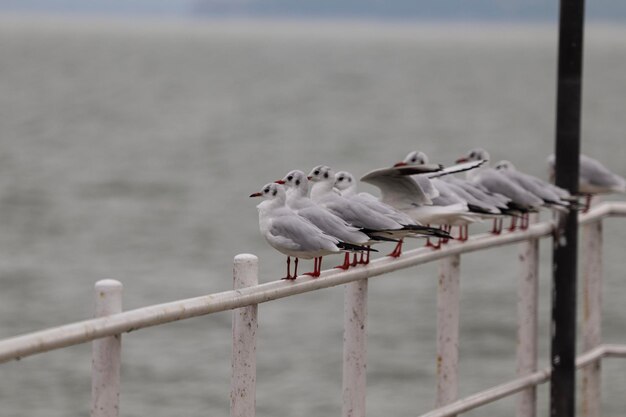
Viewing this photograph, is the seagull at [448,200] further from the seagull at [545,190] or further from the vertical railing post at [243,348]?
the vertical railing post at [243,348]

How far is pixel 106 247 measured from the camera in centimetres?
3700

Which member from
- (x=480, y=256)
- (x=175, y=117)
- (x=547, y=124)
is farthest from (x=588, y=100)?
(x=480, y=256)

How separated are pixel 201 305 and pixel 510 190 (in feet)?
8.26

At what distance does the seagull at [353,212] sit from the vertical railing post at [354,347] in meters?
0.22

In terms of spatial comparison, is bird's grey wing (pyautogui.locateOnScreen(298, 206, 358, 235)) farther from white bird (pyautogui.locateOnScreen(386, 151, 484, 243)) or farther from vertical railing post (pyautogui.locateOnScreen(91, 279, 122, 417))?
vertical railing post (pyautogui.locateOnScreen(91, 279, 122, 417))

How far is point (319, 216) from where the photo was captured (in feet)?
17.9

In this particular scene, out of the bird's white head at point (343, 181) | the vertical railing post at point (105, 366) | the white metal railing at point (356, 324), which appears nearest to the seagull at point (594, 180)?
the white metal railing at point (356, 324)

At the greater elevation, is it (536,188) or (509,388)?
(536,188)

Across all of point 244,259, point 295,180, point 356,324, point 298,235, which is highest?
point 295,180

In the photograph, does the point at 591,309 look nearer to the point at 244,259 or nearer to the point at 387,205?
the point at 387,205

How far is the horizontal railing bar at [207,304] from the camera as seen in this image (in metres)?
3.83

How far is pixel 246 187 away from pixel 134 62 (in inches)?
4129

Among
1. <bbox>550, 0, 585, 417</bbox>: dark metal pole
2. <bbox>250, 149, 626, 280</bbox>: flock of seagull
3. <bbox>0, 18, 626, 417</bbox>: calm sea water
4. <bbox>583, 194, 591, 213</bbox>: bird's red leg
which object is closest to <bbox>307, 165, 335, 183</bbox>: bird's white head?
<bbox>250, 149, 626, 280</bbox>: flock of seagull

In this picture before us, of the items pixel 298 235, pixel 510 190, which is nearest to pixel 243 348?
pixel 298 235
